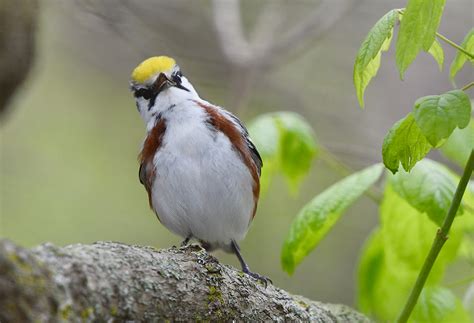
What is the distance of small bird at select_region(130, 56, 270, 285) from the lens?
375 centimetres

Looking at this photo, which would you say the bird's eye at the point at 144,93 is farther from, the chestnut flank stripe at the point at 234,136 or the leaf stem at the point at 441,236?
the leaf stem at the point at 441,236

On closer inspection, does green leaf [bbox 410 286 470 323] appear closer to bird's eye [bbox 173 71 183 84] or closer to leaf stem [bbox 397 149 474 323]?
leaf stem [bbox 397 149 474 323]

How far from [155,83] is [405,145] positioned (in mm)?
1915

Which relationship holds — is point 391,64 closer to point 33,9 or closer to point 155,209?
point 33,9

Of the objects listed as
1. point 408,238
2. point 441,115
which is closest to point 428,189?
point 408,238

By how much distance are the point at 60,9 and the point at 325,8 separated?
2.17 meters

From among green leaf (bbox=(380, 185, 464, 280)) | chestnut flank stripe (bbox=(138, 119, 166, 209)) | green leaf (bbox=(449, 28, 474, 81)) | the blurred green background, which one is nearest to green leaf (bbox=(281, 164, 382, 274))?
green leaf (bbox=(380, 185, 464, 280))

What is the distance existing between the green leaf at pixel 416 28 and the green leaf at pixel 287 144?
154 centimetres

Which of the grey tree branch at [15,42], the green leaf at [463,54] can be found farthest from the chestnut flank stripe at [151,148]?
the grey tree branch at [15,42]

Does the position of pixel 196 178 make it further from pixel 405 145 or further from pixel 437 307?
pixel 405 145

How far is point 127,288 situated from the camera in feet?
7.25

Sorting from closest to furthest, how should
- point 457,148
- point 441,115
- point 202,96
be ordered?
point 441,115
point 457,148
point 202,96

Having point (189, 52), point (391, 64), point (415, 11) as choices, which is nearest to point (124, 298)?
point (415, 11)

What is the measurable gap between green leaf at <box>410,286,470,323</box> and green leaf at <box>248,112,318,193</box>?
894 mm
